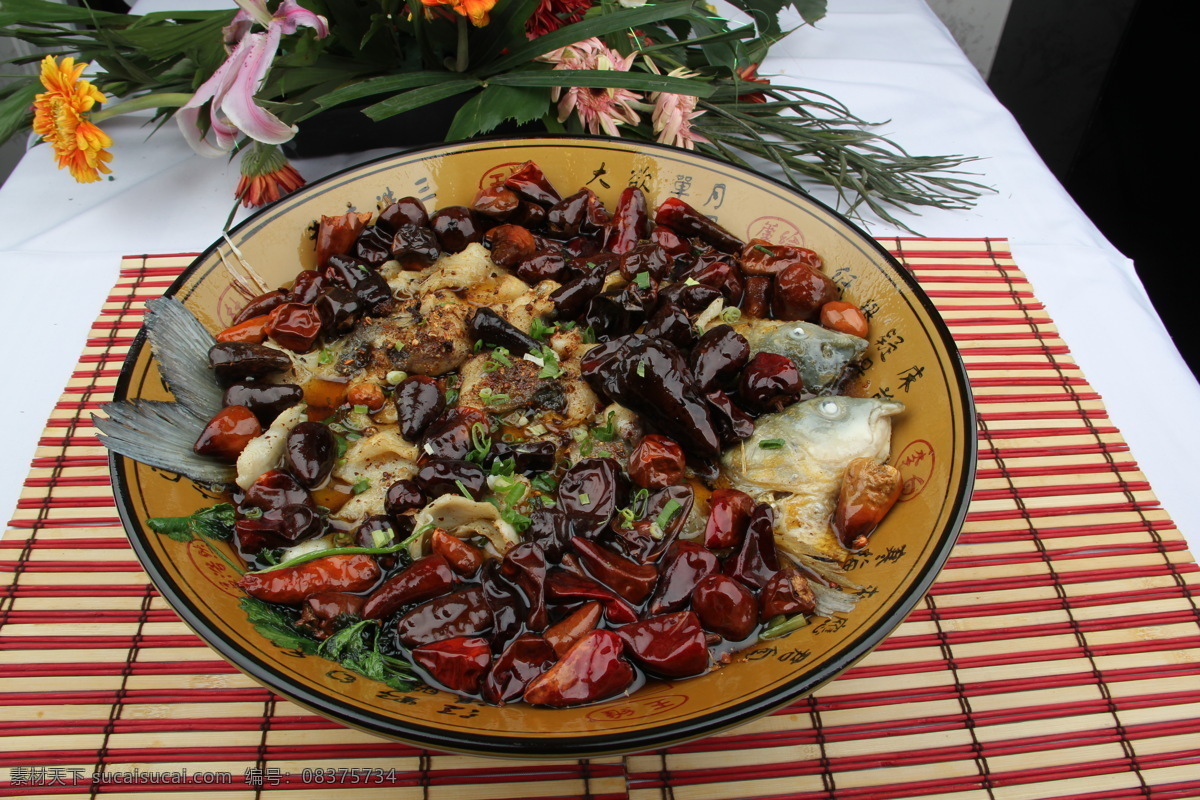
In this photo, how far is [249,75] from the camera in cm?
216

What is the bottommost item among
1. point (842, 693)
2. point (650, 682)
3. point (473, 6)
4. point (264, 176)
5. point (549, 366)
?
point (842, 693)

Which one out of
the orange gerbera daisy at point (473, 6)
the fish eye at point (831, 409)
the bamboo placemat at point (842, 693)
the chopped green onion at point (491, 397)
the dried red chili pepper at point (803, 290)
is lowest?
the bamboo placemat at point (842, 693)

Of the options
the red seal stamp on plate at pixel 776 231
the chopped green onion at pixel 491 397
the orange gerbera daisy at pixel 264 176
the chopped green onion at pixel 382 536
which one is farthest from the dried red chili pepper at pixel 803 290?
the orange gerbera daisy at pixel 264 176

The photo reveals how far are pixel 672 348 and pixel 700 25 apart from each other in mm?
1825

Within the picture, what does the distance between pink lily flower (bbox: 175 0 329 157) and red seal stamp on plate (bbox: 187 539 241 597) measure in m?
1.23

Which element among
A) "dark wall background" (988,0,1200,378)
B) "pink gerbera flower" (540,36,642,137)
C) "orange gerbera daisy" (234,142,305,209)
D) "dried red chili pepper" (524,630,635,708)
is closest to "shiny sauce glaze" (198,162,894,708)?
"dried red chili pepper" (524,630,635,708)

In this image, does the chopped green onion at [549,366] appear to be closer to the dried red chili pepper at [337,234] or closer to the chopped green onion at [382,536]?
the chopped green onion at [382,536]

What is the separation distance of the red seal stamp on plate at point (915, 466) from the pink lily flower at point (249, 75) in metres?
1.89

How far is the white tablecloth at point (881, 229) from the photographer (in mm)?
2312

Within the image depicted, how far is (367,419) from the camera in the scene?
1927mm

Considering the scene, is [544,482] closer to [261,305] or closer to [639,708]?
[639,708]

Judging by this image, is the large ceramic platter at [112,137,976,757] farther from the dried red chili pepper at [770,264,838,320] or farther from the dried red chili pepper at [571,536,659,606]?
the dried red chili pepper at [571,536,659,606]

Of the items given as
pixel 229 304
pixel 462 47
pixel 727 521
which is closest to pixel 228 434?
pixel 229 304

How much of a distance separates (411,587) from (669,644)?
527mm
